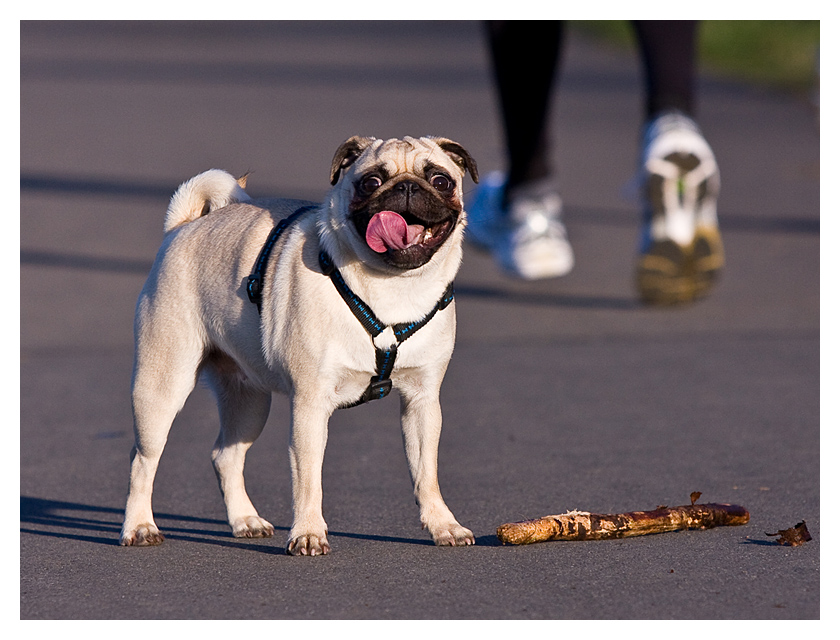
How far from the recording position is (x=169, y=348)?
4.33 m

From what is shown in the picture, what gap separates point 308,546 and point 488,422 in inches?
83.6

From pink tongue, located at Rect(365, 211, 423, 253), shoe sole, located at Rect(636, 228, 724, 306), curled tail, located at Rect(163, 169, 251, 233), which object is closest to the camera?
pink tongue, located at Rect(365, 211, 423, 253)

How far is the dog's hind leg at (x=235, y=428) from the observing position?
4500 mm

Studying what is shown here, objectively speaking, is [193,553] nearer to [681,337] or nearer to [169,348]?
[169,348]

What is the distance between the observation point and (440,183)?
13.3 ft

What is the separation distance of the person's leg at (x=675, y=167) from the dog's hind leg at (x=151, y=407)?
12.1ft

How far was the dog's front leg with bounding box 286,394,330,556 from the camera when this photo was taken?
406cm

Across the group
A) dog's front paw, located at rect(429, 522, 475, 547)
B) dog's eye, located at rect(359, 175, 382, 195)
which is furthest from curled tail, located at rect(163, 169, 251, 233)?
dog's front paw, located at rect(429, 522, 475, 547)

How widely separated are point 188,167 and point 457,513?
31.7ft

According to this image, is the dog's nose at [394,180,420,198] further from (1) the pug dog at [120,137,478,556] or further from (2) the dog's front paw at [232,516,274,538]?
(2) the dog's front paw at [232,516,274,538]

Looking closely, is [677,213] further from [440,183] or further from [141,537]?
[141,537]

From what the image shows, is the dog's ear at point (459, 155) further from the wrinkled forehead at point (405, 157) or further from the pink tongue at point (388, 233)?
the pink tongue at point (388, 233)

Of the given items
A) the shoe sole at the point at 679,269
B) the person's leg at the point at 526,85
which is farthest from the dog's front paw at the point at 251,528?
the person's leg at the point at 526,85
